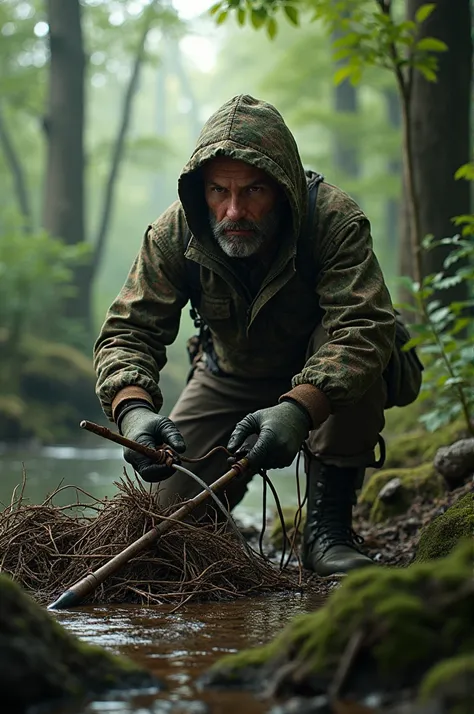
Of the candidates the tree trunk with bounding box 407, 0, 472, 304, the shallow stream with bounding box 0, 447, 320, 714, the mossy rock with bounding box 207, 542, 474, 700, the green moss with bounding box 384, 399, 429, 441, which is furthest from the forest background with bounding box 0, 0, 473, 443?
the mossy rock with bounding box 207, 542, 474, 700

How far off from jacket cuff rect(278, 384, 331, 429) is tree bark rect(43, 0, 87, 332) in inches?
546

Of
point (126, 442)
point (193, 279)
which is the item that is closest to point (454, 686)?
point (126, 442)

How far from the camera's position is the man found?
3697mm

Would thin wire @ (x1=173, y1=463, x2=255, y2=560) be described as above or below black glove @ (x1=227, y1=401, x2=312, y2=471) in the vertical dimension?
below

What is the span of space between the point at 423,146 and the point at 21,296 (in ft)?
29.8

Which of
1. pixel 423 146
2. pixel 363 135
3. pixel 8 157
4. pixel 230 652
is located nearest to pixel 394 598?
pixel 230 652

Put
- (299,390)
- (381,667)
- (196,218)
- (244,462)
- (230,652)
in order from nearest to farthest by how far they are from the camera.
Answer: (381,667)
(230,652)
(244,462)
(299,390)
(196,218)

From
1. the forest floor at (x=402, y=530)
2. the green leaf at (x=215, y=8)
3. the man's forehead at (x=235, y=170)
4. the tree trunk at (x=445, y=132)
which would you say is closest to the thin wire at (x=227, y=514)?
the forest floor at (x=402, y=530)

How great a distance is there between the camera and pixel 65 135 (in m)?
17.3

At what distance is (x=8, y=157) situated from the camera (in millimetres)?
21406

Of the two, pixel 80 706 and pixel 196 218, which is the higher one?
pixel 196 218

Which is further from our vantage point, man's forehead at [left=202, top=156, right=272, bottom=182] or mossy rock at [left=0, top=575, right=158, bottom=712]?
man's forehead at [left=202, top=156, right=272, bottom=182]

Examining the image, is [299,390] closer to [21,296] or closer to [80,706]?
[80,706]

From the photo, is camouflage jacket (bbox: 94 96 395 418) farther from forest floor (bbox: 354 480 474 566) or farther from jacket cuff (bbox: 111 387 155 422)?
forest floor (bbox: 354 480 474 566)
